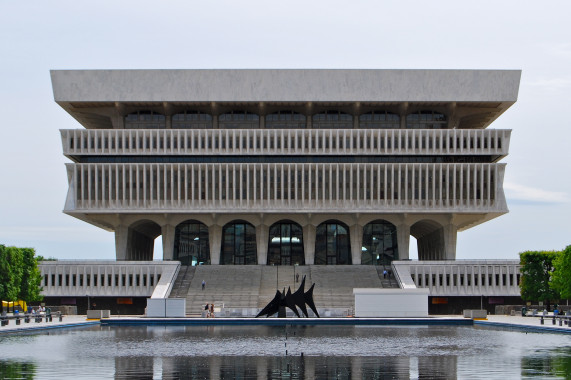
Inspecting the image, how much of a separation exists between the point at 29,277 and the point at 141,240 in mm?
26040

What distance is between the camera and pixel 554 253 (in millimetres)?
75062

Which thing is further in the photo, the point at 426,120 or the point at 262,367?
the point at 426,120

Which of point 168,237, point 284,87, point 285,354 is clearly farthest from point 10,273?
point 285,354

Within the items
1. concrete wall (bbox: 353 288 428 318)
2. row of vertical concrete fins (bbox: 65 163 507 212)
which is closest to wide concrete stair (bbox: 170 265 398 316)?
concrete wall (bbox: 353 288 428 318)

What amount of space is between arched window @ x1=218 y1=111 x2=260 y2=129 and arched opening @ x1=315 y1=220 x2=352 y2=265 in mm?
12893

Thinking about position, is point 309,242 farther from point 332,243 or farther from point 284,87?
point 284,87

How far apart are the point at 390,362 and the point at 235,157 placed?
5460cm

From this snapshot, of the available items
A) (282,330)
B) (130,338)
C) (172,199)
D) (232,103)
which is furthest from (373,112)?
(130,338)

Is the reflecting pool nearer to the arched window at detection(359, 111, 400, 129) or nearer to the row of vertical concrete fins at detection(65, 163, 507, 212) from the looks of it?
the row of vertical concrete fins at detection(65, 163, 507, 212)

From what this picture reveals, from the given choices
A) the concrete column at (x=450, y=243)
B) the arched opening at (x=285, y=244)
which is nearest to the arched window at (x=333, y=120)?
the arched opening at (x=285, y=244)

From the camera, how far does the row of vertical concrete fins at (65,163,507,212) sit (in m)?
85.1

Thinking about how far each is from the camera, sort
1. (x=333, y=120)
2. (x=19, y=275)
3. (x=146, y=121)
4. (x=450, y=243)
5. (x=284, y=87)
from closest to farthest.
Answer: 1. (x=19, y=275)
2. (x=284, y=87)
3. (x=450, y=243)
4. (x=146, y=121)
5. (x=333, y=120)

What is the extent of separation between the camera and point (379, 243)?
93.3 meters

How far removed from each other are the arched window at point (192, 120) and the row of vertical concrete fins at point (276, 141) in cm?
423
